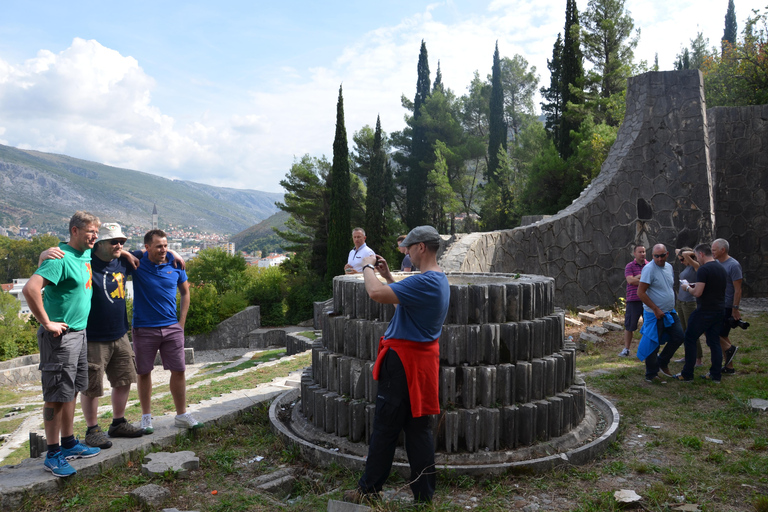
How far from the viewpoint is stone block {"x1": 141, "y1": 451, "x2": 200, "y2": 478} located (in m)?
3.58

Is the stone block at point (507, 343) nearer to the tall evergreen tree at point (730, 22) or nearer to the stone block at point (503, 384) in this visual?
the stone block at point (503, 384)

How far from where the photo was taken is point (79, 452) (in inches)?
141

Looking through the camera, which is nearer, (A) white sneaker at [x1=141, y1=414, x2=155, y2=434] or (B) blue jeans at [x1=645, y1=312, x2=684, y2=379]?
(A) white sneaker at [x1=141, y1=414, x2=155, y2=434]

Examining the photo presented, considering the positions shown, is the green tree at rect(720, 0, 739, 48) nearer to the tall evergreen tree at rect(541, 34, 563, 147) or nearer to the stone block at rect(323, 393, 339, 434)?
the tall evergreen tree at rect(541, 34, 563, 147)

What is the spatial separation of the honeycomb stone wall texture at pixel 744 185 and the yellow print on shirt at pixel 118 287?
38.8 ft

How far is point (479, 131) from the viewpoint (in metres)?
35.8

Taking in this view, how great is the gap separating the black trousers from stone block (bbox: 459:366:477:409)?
81 centimetres

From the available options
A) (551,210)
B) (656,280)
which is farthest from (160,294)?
(551,210)

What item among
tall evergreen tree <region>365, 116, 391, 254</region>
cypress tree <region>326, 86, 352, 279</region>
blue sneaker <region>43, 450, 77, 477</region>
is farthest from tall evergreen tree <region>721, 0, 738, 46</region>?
blue sneaker <region>43, 450, 77, 477</region>

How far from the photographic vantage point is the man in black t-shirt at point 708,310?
5.61 metres

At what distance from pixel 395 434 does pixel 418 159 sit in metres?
28.9

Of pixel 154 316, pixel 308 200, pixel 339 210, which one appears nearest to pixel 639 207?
pixel 154 316

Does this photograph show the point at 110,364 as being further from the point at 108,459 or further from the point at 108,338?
the point at 108,459

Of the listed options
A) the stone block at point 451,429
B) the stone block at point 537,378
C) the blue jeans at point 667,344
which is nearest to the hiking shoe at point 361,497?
the stone block at point 451,429
